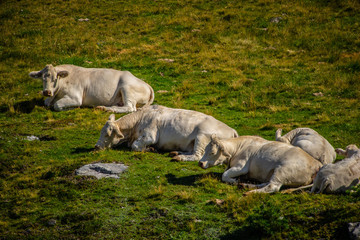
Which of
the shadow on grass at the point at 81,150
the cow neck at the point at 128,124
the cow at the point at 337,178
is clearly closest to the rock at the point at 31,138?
the shadow on grass at the point at 81,150

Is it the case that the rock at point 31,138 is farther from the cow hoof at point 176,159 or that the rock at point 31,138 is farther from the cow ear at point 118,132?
the cow hoof at point 176,159

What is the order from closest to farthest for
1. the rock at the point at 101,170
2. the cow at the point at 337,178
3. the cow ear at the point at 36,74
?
1. the cow at the point at 337,178
2. the rock at the point at 101,170
3. the cow ear at the point at 36,74

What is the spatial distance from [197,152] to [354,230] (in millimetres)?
6199

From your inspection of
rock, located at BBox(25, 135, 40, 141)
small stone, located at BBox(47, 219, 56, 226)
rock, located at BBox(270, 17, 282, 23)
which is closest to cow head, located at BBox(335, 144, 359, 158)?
small stone, located at BBox(47, 219, 56, 226)

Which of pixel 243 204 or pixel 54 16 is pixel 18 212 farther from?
pixel 54 16

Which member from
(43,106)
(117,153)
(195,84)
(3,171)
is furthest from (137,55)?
(3,171)

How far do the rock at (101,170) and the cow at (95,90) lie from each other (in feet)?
23.1

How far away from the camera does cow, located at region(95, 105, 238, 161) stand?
43.7 feet

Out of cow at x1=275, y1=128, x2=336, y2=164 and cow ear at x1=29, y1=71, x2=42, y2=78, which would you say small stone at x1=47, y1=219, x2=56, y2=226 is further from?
cow ear at x1=29, y1=71, x2=42, y2=78

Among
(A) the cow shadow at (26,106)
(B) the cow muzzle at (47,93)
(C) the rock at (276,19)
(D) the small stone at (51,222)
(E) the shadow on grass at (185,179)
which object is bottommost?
(A) the cow shadow at (26,106)

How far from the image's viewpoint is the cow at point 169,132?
43.7 feet

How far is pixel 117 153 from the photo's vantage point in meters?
13.4

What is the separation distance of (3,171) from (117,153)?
3478 mm

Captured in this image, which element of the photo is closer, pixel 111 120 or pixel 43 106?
pixel 111 120
